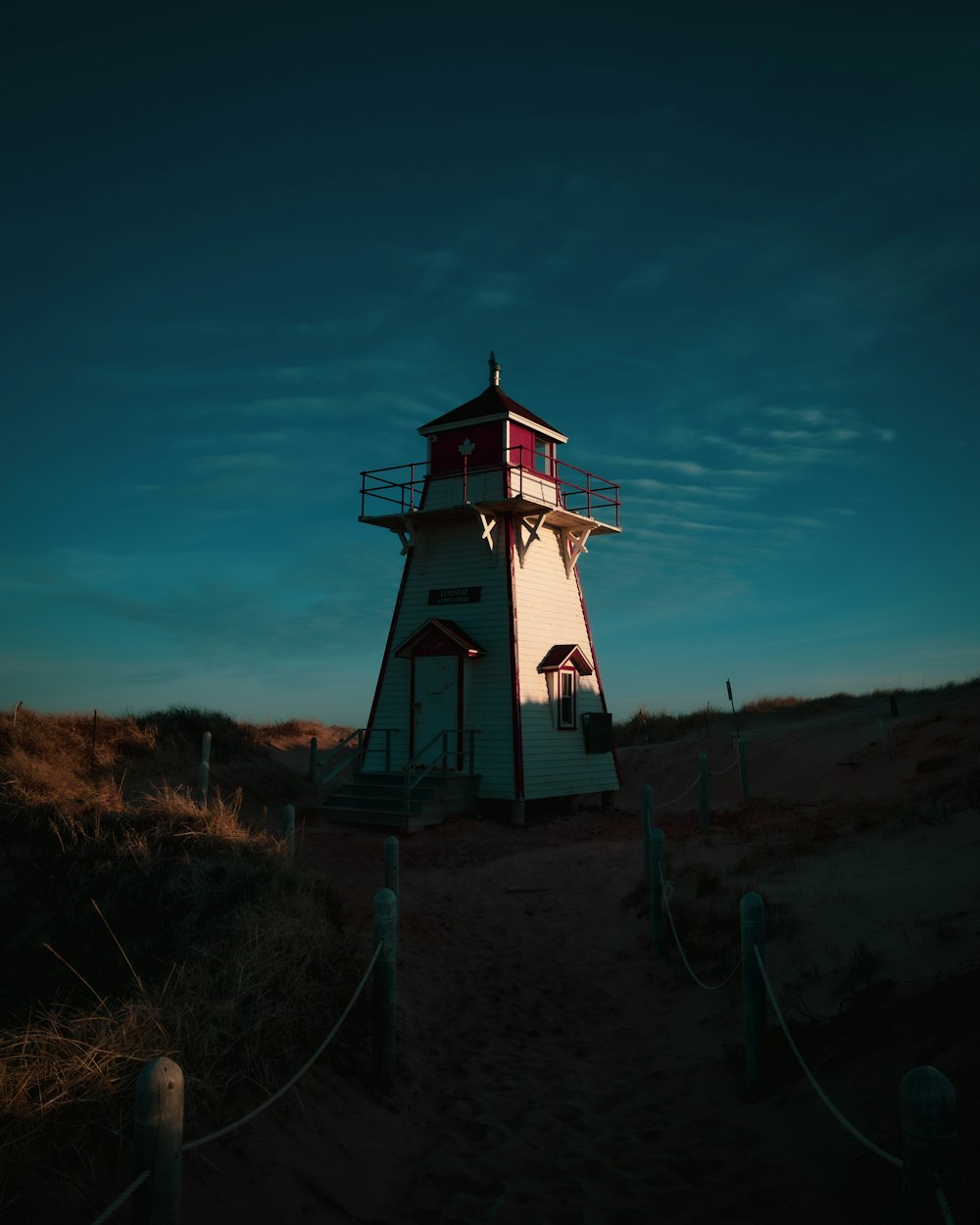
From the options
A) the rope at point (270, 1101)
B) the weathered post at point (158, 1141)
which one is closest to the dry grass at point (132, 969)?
the rope at point (270, 1101)

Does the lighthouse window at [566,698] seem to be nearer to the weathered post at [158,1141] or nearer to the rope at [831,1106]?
the rope at [831,1106]

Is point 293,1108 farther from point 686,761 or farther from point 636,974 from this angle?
point 686,761

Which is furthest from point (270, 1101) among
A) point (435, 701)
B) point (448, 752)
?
point (435, 701)

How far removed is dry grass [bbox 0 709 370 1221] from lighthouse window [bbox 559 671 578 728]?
1264 cm

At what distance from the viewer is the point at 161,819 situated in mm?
10133

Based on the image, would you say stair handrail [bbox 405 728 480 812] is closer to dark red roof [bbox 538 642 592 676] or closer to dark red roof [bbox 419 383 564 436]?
dark red roof [bbox 538 642 592 676]

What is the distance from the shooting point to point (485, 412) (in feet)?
75.7

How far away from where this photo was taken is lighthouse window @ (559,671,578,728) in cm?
2317

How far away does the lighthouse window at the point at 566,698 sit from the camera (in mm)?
23172

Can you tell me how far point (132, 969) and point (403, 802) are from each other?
48.0ft

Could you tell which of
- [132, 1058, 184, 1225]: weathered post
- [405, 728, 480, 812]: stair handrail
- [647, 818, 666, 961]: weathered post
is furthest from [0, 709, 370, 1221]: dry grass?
[405, 728, 480, 812]: stair handrail

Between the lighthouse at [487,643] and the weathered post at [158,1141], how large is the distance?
1680 cm

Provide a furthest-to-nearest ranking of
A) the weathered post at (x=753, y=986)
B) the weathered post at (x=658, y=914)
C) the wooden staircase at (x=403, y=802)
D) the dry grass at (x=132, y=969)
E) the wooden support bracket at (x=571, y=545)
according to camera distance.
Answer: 1. the wooden support bracket at (x=571, y=545)
2. the wooden staircase at (x=403, y=802)
3. the weathered post at (x=658, y=914)
4. the weathered post at (x=753, y=986)
5. the dry grass at (x=132, y=969)

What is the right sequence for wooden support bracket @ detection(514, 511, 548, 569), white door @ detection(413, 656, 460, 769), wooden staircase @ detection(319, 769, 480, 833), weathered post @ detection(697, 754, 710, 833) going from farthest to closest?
wooden support bracket @ detection(514, 511, 548, 569) → white door @ detection(413, 656, 460, 769) → wooden staircase @ detection(319, 769, 480, 833) → weathered post @ detection(697, 754, 710, 833)
